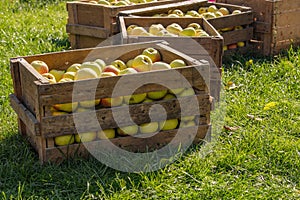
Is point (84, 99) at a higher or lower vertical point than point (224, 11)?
lower

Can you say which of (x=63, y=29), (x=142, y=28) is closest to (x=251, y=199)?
(x=142, y=28)

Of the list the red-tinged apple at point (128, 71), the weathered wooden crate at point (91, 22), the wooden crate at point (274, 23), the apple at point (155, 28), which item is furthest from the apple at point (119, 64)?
the wooden crate at point (274, 23)

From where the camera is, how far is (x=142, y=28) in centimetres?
512

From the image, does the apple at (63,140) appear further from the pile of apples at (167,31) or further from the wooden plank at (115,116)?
the pile of apples at (167,31)

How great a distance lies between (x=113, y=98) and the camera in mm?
3922

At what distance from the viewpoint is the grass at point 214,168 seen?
3643 millimetres

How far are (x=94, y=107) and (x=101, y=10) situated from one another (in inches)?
Result: 104

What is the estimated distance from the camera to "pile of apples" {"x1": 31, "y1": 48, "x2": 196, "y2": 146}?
3.90 metres

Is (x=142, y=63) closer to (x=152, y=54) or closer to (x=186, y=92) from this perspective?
(x=152, y=54)

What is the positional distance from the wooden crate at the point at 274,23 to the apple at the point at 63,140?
3358 mm

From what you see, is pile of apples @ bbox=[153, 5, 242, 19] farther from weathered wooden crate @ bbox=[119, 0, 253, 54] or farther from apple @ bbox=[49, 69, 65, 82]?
apple @ bbox=[49, 69, 65, 82]

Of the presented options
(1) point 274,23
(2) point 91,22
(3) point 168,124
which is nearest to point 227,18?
(1) point 274,23

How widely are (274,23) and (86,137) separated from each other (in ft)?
10.9

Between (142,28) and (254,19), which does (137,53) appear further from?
(254,19)
